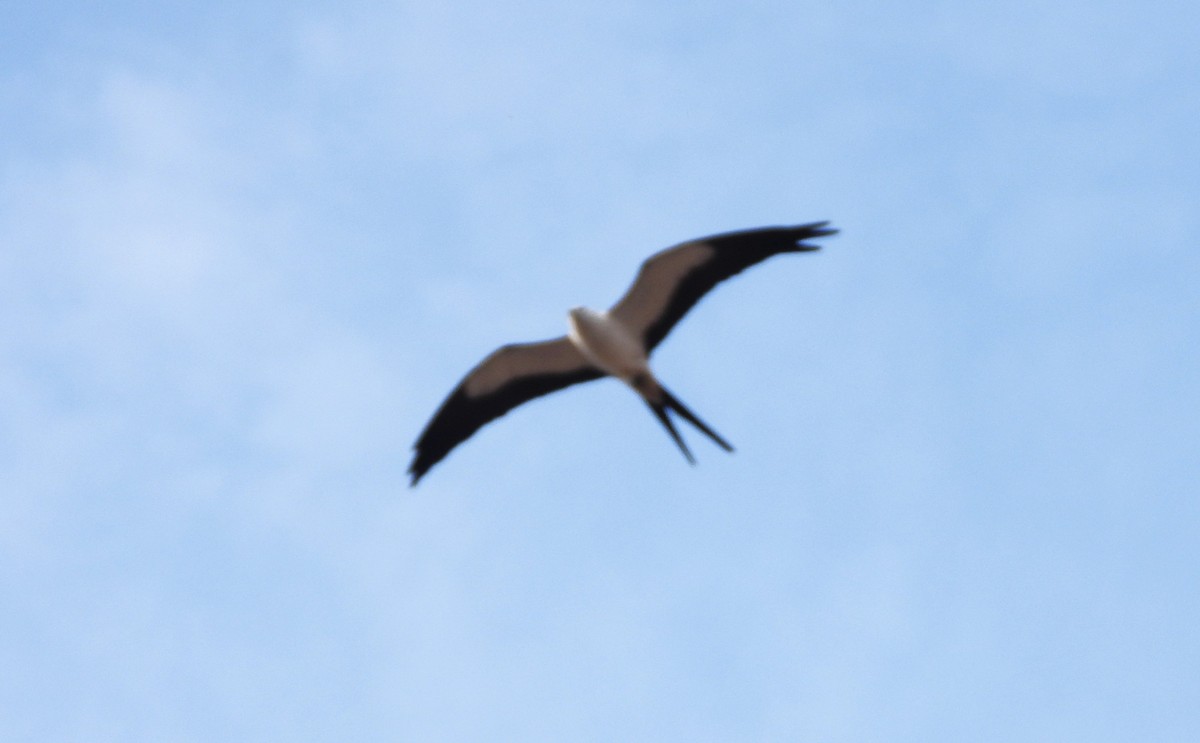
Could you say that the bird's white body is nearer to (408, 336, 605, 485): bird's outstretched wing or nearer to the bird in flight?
the bird in flight

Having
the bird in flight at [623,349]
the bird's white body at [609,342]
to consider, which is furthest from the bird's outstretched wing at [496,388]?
the bird's white body at [609,342]

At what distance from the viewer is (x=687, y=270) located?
50.2 ft

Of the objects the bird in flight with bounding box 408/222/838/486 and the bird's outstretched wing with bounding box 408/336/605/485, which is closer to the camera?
the bird in flight with bounding box 408/222/838/486

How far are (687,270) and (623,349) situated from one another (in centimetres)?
100

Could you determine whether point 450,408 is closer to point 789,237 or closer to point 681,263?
point 681,263

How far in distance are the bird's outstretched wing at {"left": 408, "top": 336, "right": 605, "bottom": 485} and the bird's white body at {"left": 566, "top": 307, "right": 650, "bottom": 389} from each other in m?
0.48

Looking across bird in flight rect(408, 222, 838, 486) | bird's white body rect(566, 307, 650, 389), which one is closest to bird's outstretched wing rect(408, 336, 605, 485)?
bird in flight rect(408, 222, 838, 486)

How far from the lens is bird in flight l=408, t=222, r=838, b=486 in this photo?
15.1 meters

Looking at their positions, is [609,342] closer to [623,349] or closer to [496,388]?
[623,349]

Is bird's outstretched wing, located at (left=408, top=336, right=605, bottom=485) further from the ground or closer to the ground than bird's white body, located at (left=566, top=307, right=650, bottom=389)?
further from the ground

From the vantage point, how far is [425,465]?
16250 mm

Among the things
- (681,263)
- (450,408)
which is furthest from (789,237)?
(450,408)

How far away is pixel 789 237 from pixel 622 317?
186 centimetres

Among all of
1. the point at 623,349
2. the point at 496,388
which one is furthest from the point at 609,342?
the point at 496,388
